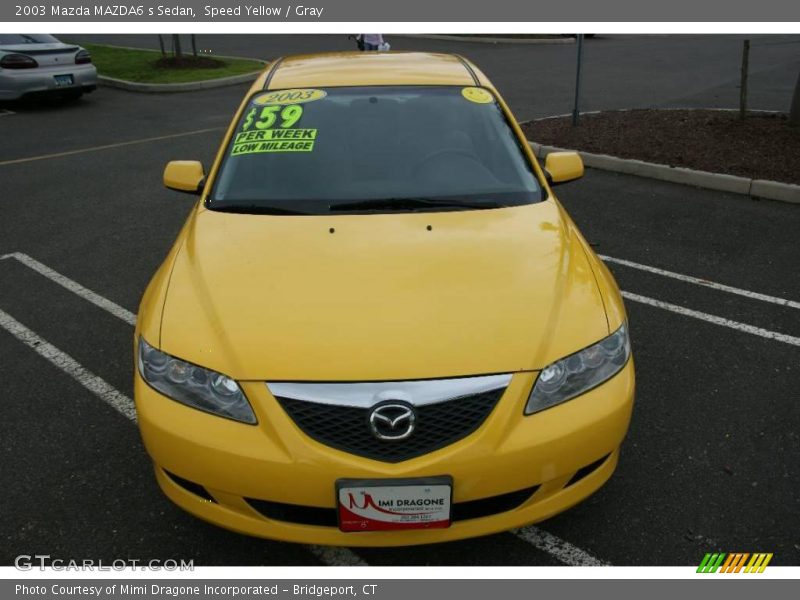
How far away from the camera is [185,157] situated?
8.98 meters

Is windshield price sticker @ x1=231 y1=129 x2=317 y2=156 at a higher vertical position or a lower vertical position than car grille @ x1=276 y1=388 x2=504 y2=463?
higher

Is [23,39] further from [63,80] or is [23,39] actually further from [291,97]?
[291,97]

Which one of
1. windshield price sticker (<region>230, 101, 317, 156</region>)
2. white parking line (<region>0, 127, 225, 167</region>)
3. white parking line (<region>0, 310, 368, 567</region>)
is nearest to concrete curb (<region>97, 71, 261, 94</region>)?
white parking line (<region>0, 127, 225, 167</region>)

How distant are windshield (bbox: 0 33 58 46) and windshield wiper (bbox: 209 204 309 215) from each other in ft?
36.9

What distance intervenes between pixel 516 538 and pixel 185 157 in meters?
7.58

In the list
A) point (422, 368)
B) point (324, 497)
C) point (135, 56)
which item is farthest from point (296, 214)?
point (135, 56)

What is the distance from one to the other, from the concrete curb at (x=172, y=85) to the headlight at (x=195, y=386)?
12787 millimetres

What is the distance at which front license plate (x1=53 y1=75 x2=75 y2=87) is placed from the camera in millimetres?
12195

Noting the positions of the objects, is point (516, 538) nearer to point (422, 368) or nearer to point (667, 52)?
point (422, 368)

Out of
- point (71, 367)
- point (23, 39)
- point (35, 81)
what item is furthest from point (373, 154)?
point (23, 39)

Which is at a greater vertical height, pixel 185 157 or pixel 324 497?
pixel 324 497

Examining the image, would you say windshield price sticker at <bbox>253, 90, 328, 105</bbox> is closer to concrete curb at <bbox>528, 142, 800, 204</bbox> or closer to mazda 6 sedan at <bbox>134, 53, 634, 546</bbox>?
mazda 6 sedan at <bbox>134, 53, 634, 546</bbox>

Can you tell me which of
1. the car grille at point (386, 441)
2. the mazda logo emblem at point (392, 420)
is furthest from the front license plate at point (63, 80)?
the mazda logo emblem at point (392, 420)

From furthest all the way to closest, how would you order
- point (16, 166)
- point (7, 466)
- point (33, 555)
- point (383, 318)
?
point (16, 166)
point (7, 466)
point (33, 555)
point (383, 318)
